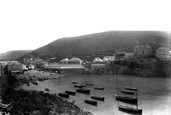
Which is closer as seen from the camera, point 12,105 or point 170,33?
point 12,105

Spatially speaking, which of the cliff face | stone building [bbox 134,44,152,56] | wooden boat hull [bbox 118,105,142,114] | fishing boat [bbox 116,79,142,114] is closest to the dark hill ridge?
stone building [bbox 134,44,152,56]

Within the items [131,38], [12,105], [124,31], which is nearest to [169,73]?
[12,105]

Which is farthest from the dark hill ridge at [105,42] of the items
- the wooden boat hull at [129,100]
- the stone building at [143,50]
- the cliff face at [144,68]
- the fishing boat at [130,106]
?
the fishing boat at [130,106]

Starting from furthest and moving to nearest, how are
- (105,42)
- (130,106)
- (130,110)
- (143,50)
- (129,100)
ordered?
1. (105,42)
2. (143,50)
3. (129,100)
4. (130,106)
5. (130,110)

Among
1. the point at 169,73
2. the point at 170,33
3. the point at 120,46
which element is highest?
the point at 170,33

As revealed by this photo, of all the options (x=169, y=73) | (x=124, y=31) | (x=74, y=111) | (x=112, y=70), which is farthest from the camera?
(x=124, y=31)

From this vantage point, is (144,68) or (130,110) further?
(144,68)

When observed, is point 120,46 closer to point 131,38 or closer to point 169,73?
point 131,38

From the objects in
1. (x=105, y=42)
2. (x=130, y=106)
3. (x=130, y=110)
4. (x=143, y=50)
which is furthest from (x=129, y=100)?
(x=105, y=42)

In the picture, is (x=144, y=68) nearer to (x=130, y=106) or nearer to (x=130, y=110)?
(x=130, y=106)
